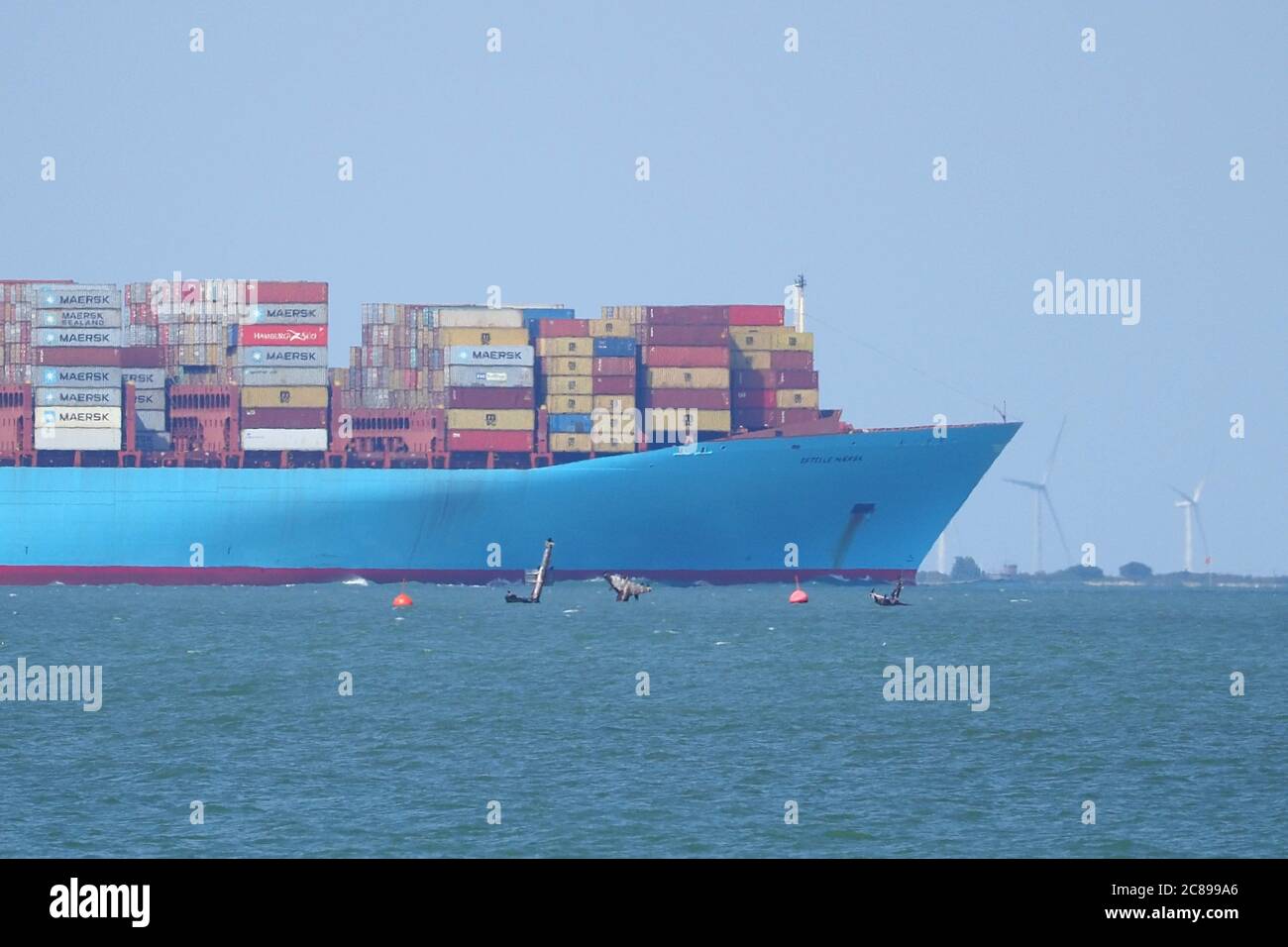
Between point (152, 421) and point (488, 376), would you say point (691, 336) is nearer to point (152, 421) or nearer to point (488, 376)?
point (488, 376)

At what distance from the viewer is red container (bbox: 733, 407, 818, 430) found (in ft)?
356

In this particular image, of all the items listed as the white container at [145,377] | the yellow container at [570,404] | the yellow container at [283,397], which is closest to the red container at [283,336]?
the yellow container at [283,397]

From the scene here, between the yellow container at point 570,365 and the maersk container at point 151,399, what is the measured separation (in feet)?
77.9

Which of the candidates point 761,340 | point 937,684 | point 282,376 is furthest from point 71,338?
point 937,684

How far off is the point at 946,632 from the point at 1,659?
40.4m

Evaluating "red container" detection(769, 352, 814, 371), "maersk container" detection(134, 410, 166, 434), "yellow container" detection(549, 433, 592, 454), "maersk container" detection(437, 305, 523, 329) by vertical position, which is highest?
"maersk container" detection(437, 305, 523, 329)

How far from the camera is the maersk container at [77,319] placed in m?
108

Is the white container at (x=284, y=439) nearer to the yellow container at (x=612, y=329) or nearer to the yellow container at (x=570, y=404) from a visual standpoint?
the yellow container at (x=570, y=404)

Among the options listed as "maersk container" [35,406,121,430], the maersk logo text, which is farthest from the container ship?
the maersk logo text

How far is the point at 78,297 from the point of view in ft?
355

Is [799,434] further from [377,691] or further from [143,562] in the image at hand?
[377,691]

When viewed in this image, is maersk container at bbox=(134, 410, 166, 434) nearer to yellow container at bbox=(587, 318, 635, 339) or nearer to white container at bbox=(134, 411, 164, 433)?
white container at bbox=(134, 411, 164, 433)

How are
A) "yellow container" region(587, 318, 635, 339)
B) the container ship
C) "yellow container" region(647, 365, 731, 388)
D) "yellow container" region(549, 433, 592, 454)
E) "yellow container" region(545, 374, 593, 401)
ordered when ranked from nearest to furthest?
the container ship < "yellow container" region(549, 433, 592, 454) < "yellow container" region(647, 365, 731, 388) < "yellow container" region(545, 374, 593, 401) < "yellow container" region(587, 318, 635, 339)

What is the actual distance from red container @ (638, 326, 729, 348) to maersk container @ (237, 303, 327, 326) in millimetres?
20234
